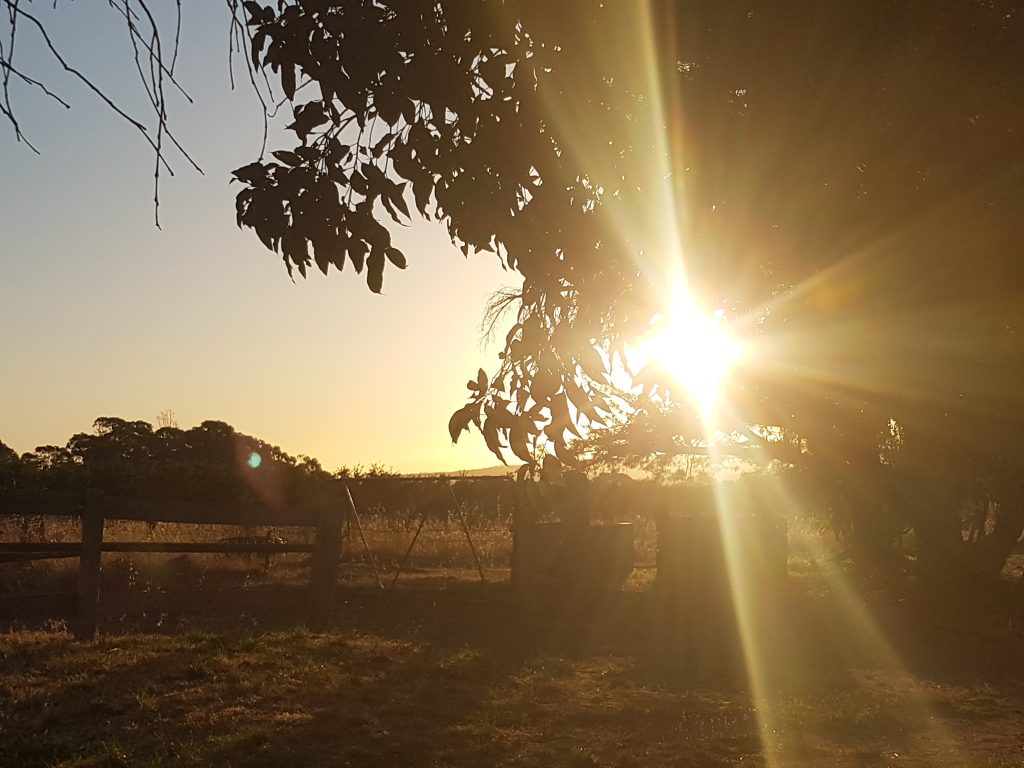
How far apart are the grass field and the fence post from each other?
0.33 m

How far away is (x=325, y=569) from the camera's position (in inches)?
437

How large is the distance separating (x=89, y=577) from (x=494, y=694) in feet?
14.5

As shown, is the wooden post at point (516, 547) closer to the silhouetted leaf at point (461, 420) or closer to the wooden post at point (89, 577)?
the wooden post at point (89, 577)

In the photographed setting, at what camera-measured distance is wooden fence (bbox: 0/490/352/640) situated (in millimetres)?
9078

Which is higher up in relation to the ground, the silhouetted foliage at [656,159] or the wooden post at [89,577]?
the silhouetted foliage at [656,159]

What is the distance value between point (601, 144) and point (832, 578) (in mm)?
16221

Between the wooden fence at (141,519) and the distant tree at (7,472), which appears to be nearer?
the wooden fence at (141,519)

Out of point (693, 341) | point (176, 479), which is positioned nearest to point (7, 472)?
point (176, 479)

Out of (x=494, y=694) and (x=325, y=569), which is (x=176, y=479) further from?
(x=494, y=694)

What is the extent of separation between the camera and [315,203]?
3449mm

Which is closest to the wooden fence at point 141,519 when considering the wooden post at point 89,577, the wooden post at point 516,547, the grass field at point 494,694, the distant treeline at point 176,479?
the wooden post at point 89,577

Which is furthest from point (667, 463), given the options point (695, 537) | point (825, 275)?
point (825, 275)

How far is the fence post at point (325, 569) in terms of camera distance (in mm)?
11078

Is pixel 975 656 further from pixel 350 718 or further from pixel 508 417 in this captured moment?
pixel 508 417
